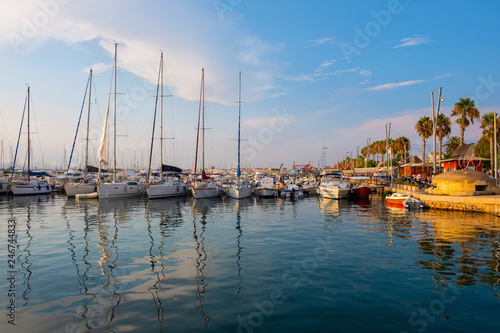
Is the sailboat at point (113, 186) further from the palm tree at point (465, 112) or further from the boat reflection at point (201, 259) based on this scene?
the palm tree at point (465, 112)

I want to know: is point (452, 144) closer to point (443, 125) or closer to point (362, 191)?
point (443, 125)

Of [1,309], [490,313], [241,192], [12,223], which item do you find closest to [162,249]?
[1,309]

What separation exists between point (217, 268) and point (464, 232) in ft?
53.8

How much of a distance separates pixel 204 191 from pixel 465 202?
31.7 metres

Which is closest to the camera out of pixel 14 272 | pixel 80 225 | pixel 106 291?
pixel 106 291

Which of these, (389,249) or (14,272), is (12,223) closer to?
(14,272)

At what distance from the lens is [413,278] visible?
10.8 metres

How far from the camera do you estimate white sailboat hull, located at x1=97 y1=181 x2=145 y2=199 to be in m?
42.7

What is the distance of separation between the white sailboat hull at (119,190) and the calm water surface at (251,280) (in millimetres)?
22390

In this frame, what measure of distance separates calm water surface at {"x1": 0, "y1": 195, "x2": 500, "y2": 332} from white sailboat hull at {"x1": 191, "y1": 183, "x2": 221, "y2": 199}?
23.8 meters

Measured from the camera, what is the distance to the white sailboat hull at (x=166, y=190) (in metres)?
43.3

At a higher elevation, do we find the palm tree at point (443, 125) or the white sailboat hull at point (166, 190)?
the palm tree at point (443, 125)

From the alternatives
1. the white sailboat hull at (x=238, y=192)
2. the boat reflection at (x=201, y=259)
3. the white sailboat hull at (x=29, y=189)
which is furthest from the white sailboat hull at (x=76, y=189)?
the boat reflection at (x=201, y=259)

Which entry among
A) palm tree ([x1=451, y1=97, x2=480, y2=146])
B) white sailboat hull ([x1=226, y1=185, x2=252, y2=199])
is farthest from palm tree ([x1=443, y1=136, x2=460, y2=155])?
white sailboat hull ([x1=226, y1=185, x2=252, y2=199])
